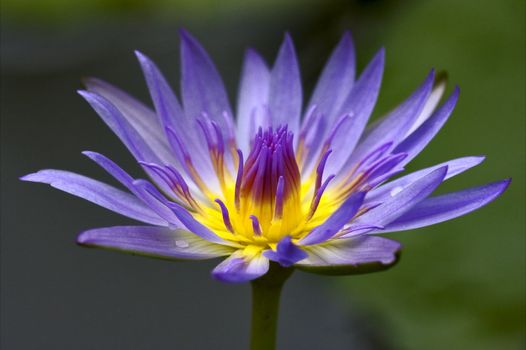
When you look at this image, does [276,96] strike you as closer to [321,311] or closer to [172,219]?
[172,219]

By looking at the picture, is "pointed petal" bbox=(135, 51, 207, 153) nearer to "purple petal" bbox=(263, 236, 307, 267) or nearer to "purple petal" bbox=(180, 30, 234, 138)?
"purple petal" bbox=(180, 30, 234, 138)

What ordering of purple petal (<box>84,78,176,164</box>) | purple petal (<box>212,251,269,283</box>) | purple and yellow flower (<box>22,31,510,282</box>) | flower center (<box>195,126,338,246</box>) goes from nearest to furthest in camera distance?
purple petal (<box>212,251,269,283</box>), purple and yellow flower (<box>22,31,510,282</box>), flower center (<box>195,126,338,246</box>), purple petal (<box>84,78,176,164</box>)

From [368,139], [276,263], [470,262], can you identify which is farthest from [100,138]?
[276,263]

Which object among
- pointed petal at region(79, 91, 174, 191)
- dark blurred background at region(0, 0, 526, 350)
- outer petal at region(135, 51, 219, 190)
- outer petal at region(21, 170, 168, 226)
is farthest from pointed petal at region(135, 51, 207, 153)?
dark blurred background at region(0, 0, 526, 350)

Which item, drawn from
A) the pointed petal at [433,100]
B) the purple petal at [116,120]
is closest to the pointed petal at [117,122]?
the purple petal at [116,120]

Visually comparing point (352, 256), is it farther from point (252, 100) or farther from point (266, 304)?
point (252, 100)

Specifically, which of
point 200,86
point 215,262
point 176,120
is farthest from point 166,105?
point 215,262

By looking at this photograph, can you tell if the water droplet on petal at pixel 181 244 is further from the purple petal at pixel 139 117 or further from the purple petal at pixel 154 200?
the purple petal at pixel 139 117
